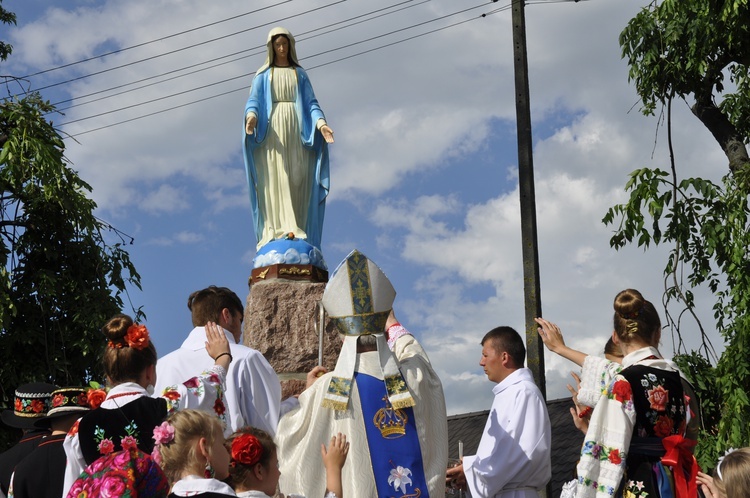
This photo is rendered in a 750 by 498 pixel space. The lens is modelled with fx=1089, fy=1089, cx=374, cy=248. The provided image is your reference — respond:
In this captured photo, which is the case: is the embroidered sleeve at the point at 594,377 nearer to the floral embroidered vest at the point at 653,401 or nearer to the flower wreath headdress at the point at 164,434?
the floral embroidered vest at the point at 653,401

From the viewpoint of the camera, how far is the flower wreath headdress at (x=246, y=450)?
3900 millimetres

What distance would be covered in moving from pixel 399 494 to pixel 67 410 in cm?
169

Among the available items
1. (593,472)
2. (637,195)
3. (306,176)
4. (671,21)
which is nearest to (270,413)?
(593,472)

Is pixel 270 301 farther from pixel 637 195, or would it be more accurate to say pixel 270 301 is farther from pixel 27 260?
pixel 27 260

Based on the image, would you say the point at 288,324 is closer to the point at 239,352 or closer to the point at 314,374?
the point at 314,374

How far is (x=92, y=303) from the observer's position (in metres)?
13.3

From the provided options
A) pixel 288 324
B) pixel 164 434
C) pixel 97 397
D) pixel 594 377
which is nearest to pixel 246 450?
pixel 164 434

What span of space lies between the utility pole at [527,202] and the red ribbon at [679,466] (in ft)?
14.6

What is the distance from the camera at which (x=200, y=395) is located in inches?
178

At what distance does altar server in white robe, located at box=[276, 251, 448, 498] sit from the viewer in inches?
214

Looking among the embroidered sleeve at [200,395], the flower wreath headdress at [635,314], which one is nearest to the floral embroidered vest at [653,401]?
the flower wreath headdress at [635,314]

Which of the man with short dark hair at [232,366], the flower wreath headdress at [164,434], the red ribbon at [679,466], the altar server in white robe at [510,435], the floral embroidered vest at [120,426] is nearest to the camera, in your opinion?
the flower wreath headdress at [164,434]

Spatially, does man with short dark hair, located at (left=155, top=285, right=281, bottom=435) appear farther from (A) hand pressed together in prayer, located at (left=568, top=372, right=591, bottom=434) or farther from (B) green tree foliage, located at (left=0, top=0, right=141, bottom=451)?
(B) green tree foliage, located at (left=0, top=0, right=141, bottom=451)

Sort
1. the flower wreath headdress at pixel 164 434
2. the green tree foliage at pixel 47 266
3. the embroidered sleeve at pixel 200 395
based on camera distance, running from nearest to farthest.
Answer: the flower wreath headdress at pixel 164 434
the embroidered sleeve at pixel 200 395
the green tree foliage at pixel 47 266
